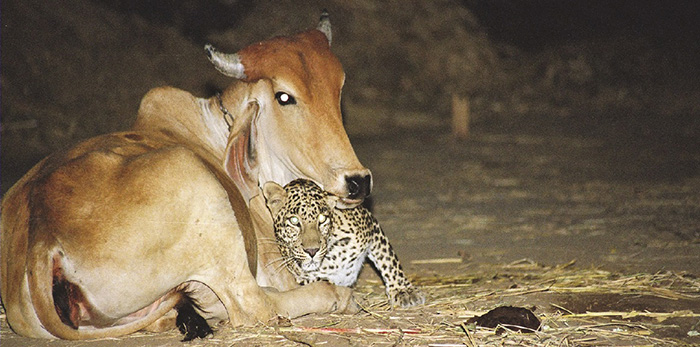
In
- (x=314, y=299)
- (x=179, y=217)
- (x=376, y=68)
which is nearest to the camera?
(x=179, y=217)

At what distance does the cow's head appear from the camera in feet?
14.4

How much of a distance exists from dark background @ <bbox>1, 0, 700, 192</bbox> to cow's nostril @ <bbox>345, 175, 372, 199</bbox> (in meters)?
6.09

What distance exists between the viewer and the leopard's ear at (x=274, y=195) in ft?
15.0

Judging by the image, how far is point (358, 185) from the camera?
4.30 m

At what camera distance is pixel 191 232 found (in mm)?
3648

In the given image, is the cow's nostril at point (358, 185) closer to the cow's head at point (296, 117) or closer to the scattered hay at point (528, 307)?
the cow's head at point (296, 117)

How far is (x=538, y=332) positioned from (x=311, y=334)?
3.34ft

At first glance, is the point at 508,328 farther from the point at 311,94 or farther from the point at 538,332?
the point at 311,94

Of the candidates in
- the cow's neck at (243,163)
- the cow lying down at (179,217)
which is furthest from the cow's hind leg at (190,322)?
the cow's neck at (243,163)

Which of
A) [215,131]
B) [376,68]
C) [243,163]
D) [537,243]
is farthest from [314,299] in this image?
[376,68]

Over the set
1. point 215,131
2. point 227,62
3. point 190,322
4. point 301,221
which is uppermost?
point 227,62

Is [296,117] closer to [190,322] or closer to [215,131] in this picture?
[215,131]

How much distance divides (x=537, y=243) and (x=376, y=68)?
9.60m

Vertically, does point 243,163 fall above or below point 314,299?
above
